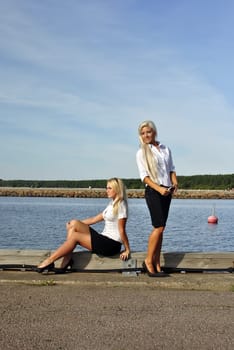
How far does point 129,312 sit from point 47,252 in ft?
9.04

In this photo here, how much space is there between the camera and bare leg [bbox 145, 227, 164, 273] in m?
7.27

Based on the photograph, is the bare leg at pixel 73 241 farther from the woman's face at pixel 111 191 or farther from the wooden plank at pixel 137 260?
the woman's face at pixel 111 191

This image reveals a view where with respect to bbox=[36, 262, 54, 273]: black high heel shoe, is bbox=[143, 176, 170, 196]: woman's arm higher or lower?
higher

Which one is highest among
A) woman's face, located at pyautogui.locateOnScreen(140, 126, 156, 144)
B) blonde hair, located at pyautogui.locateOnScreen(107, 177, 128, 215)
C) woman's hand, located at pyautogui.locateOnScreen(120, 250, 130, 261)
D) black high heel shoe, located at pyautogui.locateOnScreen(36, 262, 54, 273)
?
woman's face, located at pyautogui.locateOnScreen(140, 126, 156, 144)

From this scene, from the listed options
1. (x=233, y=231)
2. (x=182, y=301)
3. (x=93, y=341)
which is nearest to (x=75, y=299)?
(x=182, y=301)

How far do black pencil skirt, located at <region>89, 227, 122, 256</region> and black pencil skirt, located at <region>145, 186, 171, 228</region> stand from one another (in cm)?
63

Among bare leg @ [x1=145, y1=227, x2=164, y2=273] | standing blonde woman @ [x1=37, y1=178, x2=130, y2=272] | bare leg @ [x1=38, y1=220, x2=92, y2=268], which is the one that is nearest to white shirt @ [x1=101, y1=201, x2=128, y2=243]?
standing blonde woman @ [x1=37, y1=178, x2=130, y2=272]

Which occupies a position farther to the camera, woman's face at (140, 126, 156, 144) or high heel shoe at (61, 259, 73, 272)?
high heel shoe at (61, 259, 73, 272)

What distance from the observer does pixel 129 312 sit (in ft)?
18.0

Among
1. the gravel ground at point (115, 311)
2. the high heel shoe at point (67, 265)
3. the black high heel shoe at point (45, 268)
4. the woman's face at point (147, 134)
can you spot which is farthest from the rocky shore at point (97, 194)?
the gravel ground at point (115, 311)

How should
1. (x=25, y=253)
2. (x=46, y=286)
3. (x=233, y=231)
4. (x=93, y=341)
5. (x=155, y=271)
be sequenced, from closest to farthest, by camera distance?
(x=93, y=341)
(x=46, y=286)
(x=155, y=271)
(x=25, y=253)
(x=233, y=231)

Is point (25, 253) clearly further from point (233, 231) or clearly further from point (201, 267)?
point (233, 231)

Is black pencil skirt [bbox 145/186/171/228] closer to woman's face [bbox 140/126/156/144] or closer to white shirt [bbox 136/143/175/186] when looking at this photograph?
white shirt [bbox 136/143/175/186]

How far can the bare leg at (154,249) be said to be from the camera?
7.27 meters
